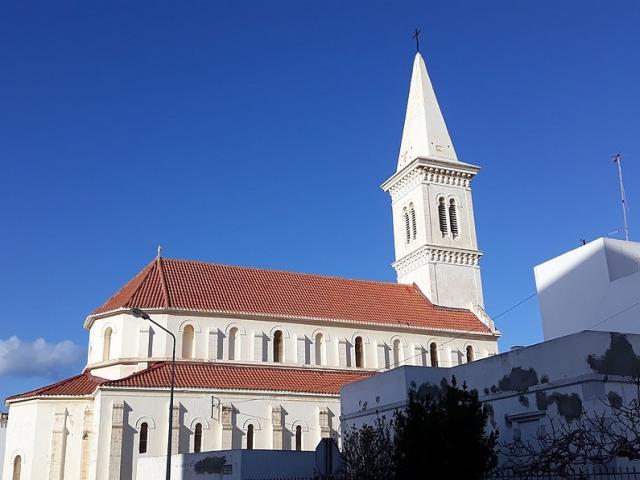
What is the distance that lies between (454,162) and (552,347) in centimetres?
3619

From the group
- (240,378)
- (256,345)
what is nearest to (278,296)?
(256,345)

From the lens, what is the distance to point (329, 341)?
4553 centimetres

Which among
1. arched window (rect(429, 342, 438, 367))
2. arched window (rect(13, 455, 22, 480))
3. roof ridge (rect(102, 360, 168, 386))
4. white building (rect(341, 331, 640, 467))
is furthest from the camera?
arched window (rect(429, 342, 438, 367))

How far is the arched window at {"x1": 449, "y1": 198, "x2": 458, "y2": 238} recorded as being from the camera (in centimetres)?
5528

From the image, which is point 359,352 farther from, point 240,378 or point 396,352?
point 240,378

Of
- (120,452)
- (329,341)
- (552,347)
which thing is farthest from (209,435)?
(552,347)

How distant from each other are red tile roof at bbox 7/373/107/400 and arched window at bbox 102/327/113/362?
225cm

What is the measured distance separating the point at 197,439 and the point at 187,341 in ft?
22.4

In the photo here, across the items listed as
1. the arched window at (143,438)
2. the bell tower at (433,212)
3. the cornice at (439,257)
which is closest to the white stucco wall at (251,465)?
the arched window at (143,438)

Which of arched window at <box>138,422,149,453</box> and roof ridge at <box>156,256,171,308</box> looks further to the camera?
roof ridge at <box>156,256,171,308</box>

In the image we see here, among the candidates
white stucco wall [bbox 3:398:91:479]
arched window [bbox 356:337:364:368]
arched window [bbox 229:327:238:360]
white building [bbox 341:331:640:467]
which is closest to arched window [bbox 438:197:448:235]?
arched window [bbox 356:337:364:368]

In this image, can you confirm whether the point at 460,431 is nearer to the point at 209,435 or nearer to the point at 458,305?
the point at 209,435

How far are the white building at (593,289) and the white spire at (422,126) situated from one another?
2060cm

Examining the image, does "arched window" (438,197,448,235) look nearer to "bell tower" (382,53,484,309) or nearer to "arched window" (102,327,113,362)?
"bell tower" (382,53,484,309)
